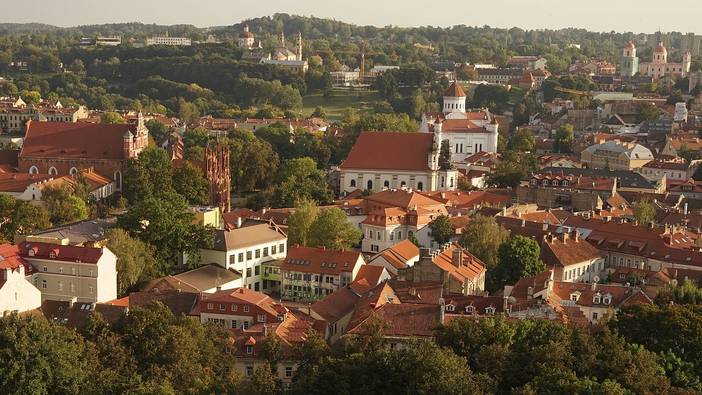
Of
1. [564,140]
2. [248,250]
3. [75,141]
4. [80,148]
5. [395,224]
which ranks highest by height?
[75,141]

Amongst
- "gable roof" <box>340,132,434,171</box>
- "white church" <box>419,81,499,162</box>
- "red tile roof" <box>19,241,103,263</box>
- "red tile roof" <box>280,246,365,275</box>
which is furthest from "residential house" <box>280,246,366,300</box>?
"white church" <box>419,81,499,162</box>

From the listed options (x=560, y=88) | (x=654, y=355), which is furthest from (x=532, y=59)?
(x=654, y=355)

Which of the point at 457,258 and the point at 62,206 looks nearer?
the point at 457,258

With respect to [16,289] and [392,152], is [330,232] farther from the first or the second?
[392,152]

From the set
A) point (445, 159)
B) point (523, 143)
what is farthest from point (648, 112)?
point (445, 159)

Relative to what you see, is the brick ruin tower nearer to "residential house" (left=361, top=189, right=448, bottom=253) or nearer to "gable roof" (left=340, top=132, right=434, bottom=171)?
"residential house" (left=361, top=189, right=448, bottom=253)

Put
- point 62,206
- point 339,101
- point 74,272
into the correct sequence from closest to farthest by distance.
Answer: point 74,272 < point 62,206 < point 339,101

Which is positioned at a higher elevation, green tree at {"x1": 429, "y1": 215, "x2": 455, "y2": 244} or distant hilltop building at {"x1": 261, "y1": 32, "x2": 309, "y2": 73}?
distant hilltop building at {"x1": 261, "y1": 32, "x2": 309, "y2": 73}

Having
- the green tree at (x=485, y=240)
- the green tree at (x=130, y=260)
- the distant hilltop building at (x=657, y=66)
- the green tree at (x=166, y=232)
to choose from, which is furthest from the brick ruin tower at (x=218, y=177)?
the distant hilltop building at (x=657, y=66)
